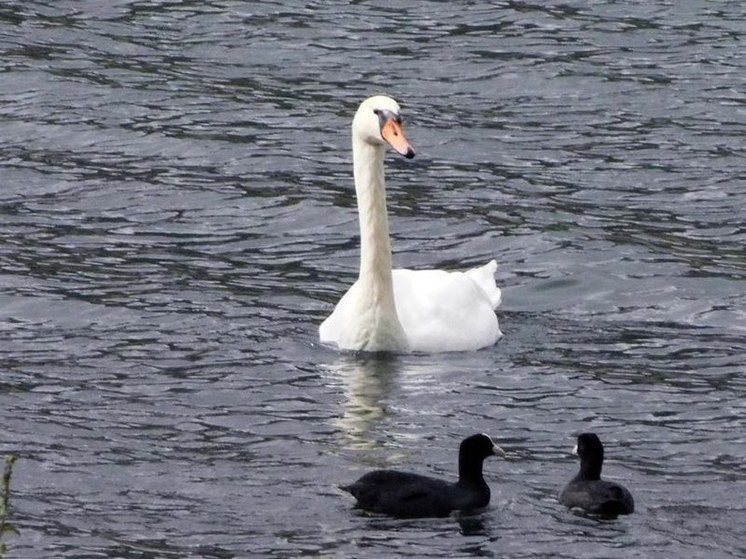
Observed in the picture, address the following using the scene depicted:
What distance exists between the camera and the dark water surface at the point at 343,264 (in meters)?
9.77

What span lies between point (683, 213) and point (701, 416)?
16.1ft

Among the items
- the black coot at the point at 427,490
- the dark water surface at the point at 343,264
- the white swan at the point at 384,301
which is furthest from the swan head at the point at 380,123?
the black coot at the point at 427,490

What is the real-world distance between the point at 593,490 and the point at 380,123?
4.07 metres

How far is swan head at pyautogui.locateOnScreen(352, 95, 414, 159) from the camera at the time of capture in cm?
1289

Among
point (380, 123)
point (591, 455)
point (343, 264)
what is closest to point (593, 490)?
point (591, 455)

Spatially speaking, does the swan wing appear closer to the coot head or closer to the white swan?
the white swan


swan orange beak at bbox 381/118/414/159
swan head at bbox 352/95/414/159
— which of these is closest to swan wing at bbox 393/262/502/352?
swan head at bbox 352/95/414/159

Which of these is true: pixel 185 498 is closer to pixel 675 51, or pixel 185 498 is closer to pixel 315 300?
pixel 315 300

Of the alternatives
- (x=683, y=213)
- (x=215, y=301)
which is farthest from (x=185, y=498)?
(x=683, y=213)

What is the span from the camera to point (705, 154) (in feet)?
57.1

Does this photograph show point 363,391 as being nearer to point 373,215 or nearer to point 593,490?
point 373,215

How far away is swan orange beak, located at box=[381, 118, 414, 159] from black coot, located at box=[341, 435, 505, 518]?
3.22 metres

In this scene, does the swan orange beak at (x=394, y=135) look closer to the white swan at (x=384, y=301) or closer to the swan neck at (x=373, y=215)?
the white swan at (x=384, y=301)

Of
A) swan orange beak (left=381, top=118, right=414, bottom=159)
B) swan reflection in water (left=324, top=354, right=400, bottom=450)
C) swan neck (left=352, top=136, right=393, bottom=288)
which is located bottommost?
swan reflection in water (left=324, top=354, right=400, bottom=450)
